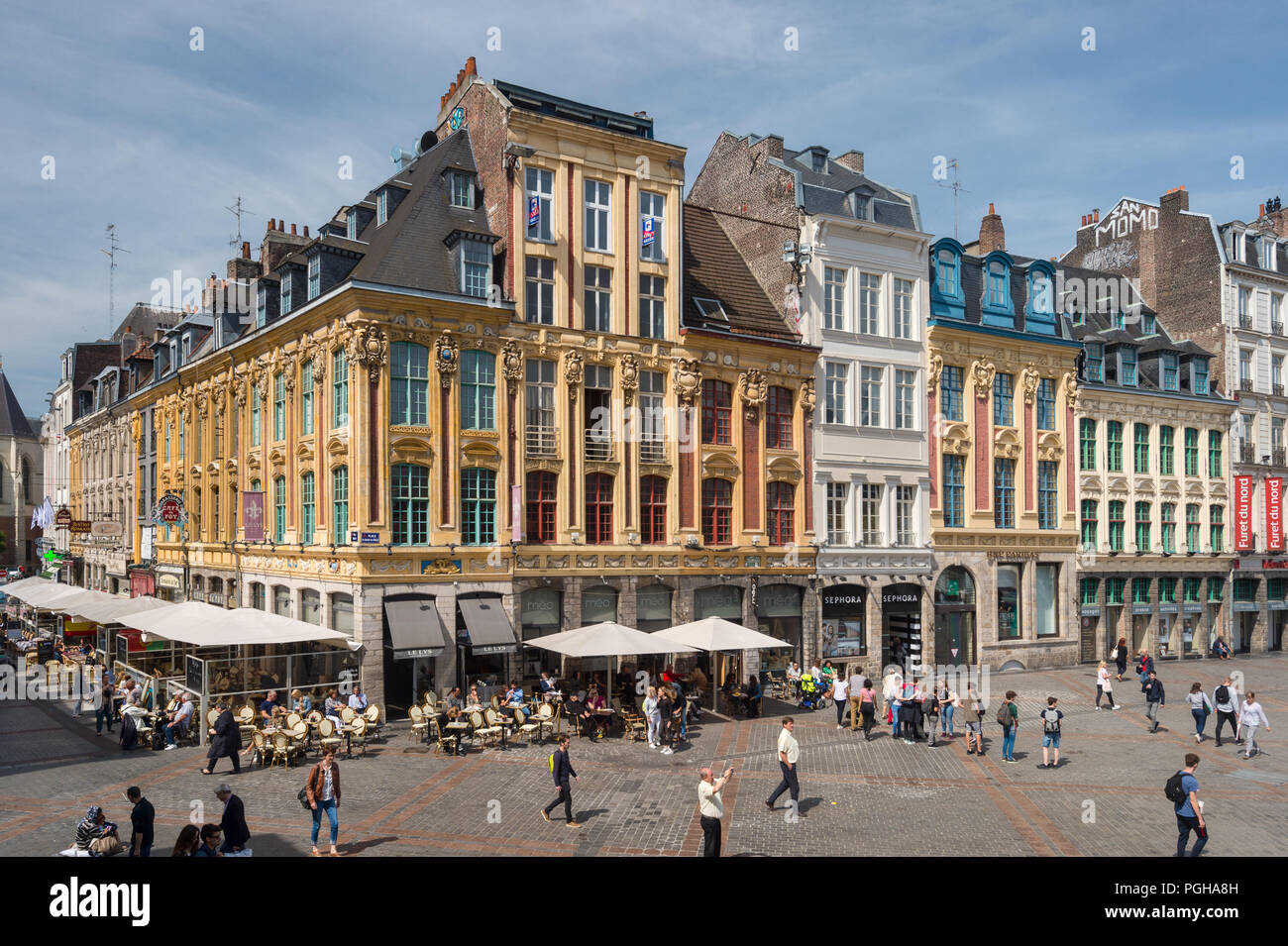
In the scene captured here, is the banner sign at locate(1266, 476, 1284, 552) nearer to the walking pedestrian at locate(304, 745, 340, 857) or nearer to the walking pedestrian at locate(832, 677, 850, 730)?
the walking pedestrian at locate(832, 677, 850, 730)

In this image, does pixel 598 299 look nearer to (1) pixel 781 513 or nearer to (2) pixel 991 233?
(1) pixel 781 513

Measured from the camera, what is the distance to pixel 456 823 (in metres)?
17.0

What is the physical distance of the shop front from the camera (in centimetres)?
3831

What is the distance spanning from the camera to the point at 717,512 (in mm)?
34062

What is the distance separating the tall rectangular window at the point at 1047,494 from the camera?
42.4 m

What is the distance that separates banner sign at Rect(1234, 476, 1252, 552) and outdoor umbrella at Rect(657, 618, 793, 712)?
113 ft

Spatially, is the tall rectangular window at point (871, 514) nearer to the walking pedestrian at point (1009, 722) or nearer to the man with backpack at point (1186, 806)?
the walking pedestrian at point (1009, 722)

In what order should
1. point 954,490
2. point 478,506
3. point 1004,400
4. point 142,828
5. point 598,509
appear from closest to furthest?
point 142,828, point 478,506, point 598,509, point 954,490, point 1004,400

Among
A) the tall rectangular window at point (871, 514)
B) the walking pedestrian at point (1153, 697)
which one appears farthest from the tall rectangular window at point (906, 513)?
the walking pedestrian at point (1153, 697)

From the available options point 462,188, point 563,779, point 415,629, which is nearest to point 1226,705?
point 563,779

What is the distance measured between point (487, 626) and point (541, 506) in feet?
14.3

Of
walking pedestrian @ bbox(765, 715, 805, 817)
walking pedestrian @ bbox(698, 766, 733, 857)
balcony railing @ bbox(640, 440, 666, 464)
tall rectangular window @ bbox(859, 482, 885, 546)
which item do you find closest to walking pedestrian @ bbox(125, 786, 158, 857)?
walking pedestrian @ bbox(698, 766, 733, 857)

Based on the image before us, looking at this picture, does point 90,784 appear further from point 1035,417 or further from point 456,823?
point 1035,417
